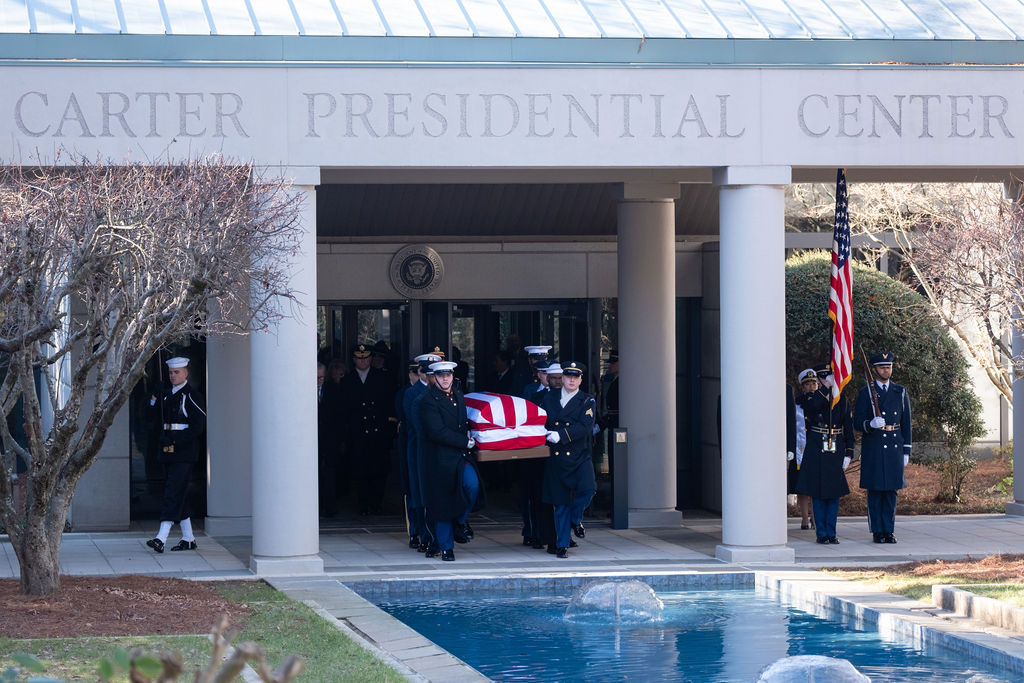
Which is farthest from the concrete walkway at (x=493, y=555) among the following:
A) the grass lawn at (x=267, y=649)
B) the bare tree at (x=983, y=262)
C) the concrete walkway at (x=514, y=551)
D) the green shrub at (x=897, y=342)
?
the green shrub at (x=897, y=342)

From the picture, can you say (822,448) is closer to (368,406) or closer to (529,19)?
(529,19)

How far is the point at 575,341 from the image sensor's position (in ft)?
53.4

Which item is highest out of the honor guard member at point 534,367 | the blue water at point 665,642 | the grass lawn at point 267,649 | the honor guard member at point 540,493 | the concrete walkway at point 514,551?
the honor guard member at point 534,367

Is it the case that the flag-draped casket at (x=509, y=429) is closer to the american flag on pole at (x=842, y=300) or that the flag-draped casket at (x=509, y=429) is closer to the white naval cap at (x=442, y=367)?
the white naval cap at (x=442, y=367)

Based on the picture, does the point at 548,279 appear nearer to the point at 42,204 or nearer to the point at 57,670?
the point at 42,204

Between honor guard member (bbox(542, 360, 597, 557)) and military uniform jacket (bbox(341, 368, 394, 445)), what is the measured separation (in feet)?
10.7

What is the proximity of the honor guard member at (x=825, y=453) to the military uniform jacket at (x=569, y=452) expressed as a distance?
7.14 feet

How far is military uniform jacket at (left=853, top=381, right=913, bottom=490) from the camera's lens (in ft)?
40.3

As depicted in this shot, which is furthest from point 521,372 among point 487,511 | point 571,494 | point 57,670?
point 57,670

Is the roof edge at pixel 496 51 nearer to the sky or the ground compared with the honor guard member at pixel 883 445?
nearer to the sky

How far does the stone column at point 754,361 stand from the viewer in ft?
36.5

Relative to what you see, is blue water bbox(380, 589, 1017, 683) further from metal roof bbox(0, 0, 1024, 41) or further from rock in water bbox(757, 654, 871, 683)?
metal roof bbox(0, 0, 1024, 41)

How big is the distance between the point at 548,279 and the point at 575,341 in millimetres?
835

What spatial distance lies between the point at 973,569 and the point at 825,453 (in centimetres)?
261
